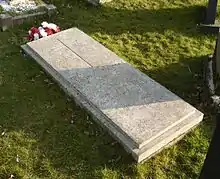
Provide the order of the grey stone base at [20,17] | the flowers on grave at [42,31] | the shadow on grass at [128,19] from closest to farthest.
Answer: the flowers on grave at [42,31] → the grey stone base at [20,17] → the shadow on grass at [128,19]

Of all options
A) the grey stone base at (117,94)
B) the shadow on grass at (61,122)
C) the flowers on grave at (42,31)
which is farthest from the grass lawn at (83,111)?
the flowers on grave at (42,31)

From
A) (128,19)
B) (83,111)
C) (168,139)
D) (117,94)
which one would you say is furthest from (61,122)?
(128,19)

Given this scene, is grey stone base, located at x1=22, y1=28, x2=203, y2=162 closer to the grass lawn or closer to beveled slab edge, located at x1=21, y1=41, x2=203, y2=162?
beveled slab edge, located at x1=21, y1=41, x2=203, y2=162

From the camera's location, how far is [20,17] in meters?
6.19

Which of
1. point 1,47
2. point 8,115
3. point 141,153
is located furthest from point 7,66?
point 141,153

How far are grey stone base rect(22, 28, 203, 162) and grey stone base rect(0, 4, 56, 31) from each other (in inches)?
30.2

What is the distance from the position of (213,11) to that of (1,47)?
3.30m

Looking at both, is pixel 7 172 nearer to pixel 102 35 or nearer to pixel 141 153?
pixel 141 153

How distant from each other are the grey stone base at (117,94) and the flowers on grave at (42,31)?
0.65 ft

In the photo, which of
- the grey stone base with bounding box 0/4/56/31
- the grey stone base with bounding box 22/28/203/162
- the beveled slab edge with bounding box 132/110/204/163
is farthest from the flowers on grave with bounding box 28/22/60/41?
the beveled slab edge with bounding box 132/110/204/163

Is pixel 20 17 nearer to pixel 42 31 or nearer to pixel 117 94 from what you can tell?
pixel 42 31

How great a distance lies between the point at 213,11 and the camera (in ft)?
20.4

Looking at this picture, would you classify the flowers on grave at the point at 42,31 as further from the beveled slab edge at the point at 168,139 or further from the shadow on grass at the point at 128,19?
the beveled slab edge at the point at 168,139

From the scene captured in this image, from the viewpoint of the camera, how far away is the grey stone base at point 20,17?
6066 mm
